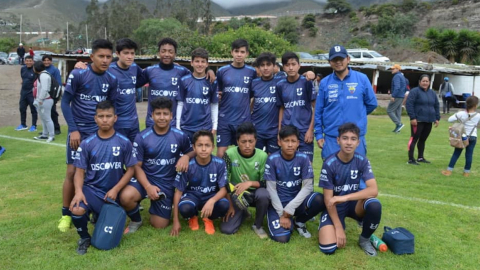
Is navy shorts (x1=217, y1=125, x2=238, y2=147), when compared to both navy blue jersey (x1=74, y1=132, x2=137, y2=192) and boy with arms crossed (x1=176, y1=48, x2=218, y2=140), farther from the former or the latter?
navy blue jersey (x1=74, y1=132, x2=137, y2=192)

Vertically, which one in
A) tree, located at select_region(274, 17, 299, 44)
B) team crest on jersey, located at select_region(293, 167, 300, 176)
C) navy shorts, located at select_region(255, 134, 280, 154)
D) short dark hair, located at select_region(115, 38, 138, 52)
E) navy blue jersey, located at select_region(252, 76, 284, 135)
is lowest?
team crest on jersey, located at select_region(293, 167, 300, 176)

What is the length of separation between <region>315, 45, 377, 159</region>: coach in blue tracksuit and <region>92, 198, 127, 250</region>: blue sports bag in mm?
2551

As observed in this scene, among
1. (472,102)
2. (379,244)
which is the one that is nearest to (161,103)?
(379,244)

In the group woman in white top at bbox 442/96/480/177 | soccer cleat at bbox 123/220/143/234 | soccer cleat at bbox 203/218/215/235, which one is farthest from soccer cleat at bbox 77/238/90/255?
woman in white top at bbox 442/96/480/177

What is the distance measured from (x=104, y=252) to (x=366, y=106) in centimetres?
345

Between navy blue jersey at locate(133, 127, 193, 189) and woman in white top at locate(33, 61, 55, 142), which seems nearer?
navy blue jersey at locate(133, 127, 193, 189)

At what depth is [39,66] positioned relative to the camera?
10172mm

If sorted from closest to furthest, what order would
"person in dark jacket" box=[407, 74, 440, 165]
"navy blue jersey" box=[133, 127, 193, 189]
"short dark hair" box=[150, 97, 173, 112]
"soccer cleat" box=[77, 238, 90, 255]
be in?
"soccer cleat" box=[77, 238, 90, 255] < "short dark hair" box=[150, 97, 173, 112] < "navy blue jersey" box=[133, 127, 193, 189] < "person in dark jacket" box=[407, 74, 440, 165]

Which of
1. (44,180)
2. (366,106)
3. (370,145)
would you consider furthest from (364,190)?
(370,145)

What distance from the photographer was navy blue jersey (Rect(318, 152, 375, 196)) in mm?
4105

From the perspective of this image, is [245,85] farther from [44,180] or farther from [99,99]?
[44,180]

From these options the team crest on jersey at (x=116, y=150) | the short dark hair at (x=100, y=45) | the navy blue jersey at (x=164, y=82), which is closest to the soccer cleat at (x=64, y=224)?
the team crest on jersey at (x=116, y=150)

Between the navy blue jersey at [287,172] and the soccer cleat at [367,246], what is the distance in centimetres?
88

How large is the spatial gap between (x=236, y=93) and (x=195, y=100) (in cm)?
58
